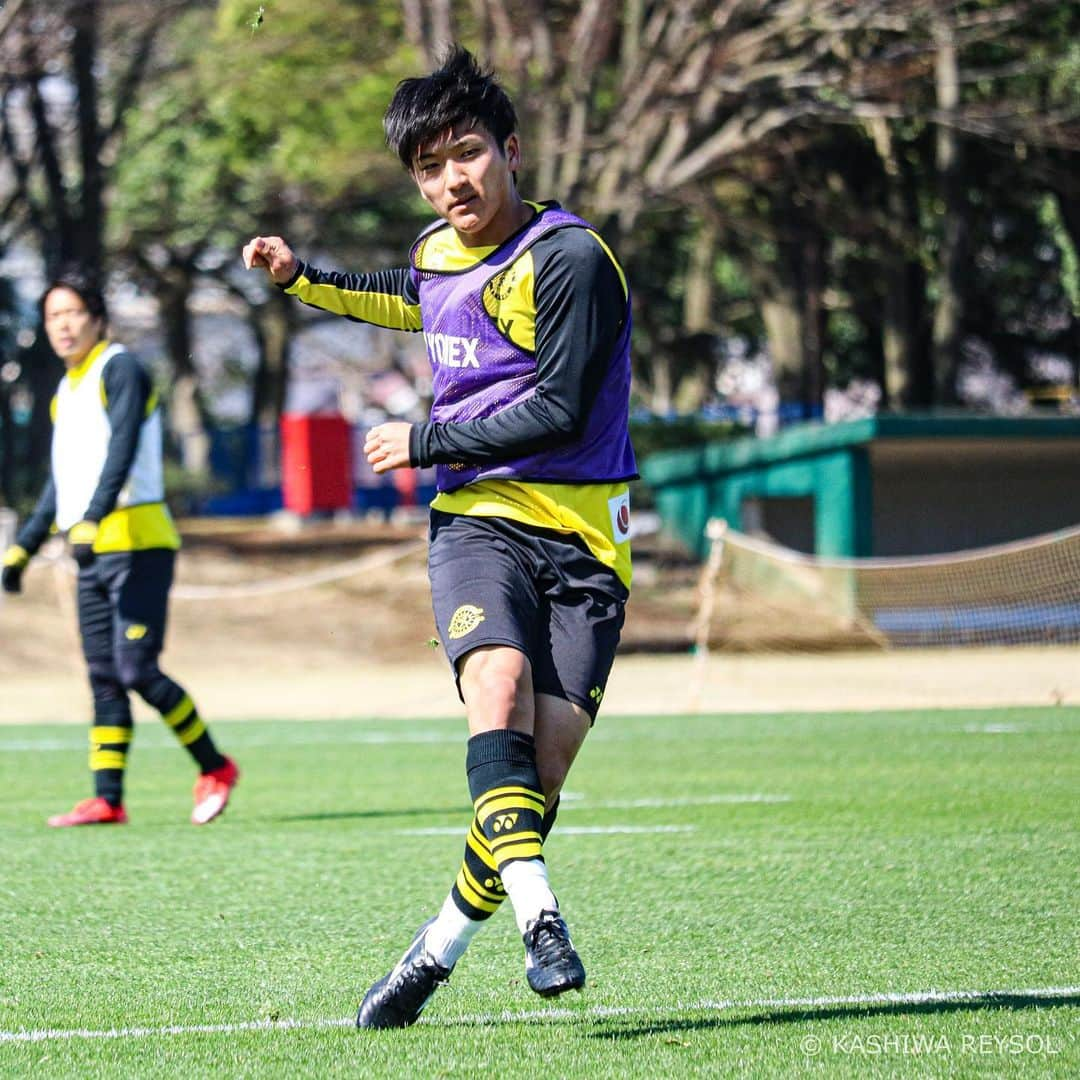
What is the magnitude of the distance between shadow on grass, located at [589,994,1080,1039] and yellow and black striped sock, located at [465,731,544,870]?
46 centimetres

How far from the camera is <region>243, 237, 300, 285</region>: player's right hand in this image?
16.1 ft

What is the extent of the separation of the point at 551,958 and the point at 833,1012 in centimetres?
81

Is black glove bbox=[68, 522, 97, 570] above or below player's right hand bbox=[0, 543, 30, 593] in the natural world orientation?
above

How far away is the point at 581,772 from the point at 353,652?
13.0 m

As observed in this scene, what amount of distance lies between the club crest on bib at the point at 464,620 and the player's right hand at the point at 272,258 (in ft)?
3.42

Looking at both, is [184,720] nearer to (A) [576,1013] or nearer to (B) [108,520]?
(B) [108,520]

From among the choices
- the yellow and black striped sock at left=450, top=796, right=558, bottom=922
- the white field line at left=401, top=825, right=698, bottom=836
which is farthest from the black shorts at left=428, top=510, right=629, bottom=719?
the white field line at left=401, top=825, right=698, bottom=836

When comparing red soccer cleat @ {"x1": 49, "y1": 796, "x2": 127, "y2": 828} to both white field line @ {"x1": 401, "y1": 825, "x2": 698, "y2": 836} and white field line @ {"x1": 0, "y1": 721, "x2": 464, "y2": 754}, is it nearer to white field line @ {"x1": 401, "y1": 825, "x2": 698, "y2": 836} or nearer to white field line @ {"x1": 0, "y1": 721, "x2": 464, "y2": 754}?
white field line @ {"x1": 401, "y1": 825, "x2": 698, "y2": 836}

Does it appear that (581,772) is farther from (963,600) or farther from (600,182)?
(600,182)

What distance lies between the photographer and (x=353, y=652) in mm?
23781

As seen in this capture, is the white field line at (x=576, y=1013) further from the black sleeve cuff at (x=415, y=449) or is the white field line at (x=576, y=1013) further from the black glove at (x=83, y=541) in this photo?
the black glove at (x=83, y=541)

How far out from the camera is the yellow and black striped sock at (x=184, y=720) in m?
8.45

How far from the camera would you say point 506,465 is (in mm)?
4609

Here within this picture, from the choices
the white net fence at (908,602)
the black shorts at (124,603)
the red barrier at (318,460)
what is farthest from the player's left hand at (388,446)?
the red barrier at (318,460)
